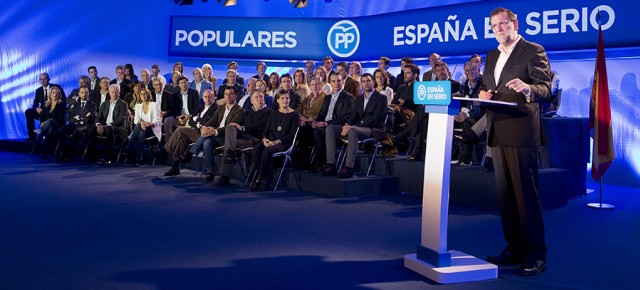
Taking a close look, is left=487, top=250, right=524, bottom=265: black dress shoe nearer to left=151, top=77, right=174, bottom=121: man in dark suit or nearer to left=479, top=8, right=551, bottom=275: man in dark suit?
left=479, top=8, right=551, bottom=275: man in dark suit

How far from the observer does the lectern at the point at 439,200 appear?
3236mm

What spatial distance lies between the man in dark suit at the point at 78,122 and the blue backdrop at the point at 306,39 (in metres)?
2.27

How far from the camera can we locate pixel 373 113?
23.0 ft

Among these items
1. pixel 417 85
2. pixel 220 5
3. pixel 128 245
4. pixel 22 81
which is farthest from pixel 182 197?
pixel 22 81

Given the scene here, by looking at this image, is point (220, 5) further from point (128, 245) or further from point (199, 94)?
point (128, 245)

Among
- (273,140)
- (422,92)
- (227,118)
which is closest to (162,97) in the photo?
Answer: (227,118)

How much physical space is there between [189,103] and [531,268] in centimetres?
711

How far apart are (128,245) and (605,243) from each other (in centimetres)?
327

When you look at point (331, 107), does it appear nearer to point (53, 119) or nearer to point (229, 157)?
point (229, 157)

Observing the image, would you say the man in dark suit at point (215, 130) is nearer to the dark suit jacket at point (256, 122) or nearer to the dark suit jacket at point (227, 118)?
the dark suit jacket at point (227, 118)

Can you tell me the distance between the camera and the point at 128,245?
4027 mm

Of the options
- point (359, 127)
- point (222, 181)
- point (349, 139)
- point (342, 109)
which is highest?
point (342, 109)

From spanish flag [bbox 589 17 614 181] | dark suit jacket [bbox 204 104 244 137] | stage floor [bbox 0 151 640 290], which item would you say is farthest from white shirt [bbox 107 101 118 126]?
spanish flag [bbox 589 17 614 181]

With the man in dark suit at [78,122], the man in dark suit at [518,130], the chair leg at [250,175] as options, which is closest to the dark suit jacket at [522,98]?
the man in dark suit at [518,130]
